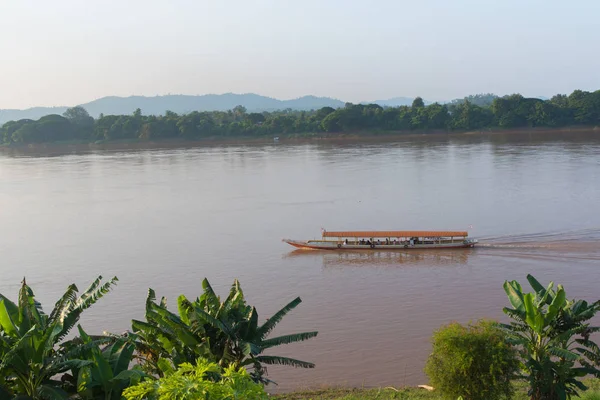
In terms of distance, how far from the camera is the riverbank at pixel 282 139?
243 feet

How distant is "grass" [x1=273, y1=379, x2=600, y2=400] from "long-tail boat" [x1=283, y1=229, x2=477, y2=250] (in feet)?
38.5

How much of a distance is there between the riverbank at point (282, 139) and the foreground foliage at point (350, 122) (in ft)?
2.13

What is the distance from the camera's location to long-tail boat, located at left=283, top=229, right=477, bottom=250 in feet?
76.7

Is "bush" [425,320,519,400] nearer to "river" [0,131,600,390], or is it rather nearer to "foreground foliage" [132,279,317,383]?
"foreground foliage" [132,279,317,383]

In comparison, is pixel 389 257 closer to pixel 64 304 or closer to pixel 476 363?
pixel 476 363

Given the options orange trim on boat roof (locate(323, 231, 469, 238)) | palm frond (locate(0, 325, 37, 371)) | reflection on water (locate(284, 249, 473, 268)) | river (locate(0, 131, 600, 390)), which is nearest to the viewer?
palm frond (locate(0, 325, 37, 371))

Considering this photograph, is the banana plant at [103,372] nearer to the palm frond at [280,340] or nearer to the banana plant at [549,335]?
the palm frond at [280,340]

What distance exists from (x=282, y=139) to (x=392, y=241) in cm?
5885

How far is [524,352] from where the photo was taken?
9.21m

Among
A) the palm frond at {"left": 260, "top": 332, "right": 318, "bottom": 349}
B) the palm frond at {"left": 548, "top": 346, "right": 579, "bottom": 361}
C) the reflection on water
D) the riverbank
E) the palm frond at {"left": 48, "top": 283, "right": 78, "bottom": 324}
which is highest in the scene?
the riverbank

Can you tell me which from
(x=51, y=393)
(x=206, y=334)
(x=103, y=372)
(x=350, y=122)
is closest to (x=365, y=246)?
(x=206, y=334)

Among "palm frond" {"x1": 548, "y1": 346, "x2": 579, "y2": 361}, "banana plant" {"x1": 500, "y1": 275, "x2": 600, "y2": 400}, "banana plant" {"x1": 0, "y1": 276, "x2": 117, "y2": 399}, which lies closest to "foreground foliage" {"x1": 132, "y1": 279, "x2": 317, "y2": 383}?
"banana plant" {"x1": 0, "y1": 276, "x2": 117, "y2": 399}

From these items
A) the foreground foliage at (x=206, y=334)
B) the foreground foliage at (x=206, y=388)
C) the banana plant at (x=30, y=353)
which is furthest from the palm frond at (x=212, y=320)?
the foreground foliage at (x=206, y=388)

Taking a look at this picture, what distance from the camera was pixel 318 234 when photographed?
26641mm
